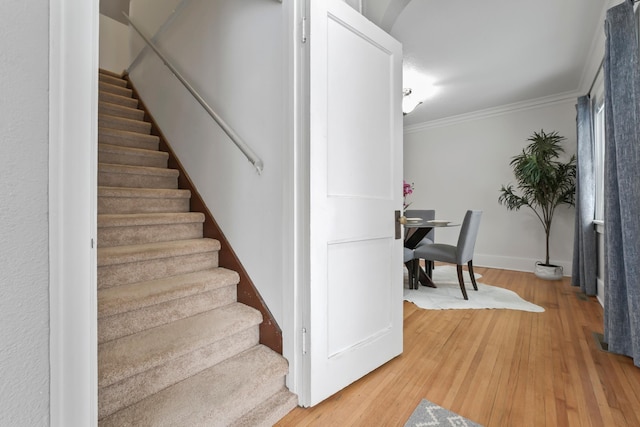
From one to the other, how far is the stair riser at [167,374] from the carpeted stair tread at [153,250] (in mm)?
638

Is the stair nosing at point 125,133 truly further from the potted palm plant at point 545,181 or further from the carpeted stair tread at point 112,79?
the potted palm plant at point 545,181

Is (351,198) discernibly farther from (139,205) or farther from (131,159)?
(131,159)

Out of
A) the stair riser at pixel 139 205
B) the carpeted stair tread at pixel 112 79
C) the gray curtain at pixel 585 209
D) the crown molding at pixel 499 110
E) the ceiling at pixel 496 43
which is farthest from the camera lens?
the crown molding at pixel 499 110

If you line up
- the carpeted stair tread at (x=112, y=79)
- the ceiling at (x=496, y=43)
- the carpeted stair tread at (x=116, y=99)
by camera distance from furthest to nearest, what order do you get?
the carpeted stair tread at (x=112, y=79) < the carpeted stair tread at (x=116, y=99) < the ceiling at (x=496, y=43)

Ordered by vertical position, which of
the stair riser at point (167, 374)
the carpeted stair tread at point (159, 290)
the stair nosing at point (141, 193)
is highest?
the stair nosing at point (141, 193)

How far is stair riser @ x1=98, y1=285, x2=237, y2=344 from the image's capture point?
1338mm

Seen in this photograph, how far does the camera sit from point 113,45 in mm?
4512

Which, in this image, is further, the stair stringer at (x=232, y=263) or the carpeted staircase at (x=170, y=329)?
the stair stringer at (x=232, y=263)

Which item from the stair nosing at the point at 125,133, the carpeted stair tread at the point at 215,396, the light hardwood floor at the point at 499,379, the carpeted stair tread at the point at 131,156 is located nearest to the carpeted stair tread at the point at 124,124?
the stair nosing at the point at 125,133

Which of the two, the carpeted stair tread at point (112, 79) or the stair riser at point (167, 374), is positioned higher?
the carpeted stair tread at point (112, 79)

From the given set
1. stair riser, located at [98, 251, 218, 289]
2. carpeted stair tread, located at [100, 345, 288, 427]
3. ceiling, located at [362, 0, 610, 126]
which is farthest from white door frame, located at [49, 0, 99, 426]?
ceiling, located at [362, 0, 610, 126]

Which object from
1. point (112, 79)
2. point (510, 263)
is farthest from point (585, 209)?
point (112, 79)

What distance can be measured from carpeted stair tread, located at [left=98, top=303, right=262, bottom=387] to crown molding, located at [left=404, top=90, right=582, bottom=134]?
4.91 metres

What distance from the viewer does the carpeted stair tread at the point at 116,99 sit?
3.04 m
